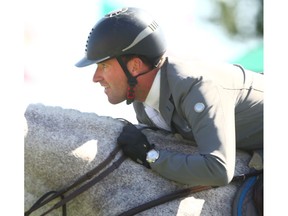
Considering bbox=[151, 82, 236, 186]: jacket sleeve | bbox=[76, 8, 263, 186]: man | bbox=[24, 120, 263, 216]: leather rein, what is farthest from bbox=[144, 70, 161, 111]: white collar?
bbox=[24, 120, 263, 216]: leather rein

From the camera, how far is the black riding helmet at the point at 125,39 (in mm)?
2326

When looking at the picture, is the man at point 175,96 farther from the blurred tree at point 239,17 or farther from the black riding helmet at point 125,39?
the blurred tree at point 239,17

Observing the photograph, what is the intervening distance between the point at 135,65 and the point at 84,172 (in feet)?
1.69

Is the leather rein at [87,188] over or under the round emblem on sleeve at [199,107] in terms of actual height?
under

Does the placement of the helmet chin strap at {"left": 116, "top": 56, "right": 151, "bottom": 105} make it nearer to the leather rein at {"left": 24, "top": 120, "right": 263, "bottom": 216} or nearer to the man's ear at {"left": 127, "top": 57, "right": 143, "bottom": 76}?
the man's ear at {"left": 127, "top": 57, "right": 143, "bottom": 76}

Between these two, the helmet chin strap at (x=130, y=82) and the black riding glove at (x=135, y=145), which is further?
the helmet chin strap at (x=130, y=82)

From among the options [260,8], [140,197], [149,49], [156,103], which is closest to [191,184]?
[140,197]

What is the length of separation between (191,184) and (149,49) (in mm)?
601

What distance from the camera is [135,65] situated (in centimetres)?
242

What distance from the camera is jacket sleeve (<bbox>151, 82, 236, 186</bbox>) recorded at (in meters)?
2.14

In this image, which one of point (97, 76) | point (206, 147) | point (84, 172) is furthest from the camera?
point (97, 76)

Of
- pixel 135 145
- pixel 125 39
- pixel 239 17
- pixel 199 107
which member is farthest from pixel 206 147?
pixel 239 17

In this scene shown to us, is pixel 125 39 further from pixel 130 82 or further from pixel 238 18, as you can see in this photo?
pixel 238 18

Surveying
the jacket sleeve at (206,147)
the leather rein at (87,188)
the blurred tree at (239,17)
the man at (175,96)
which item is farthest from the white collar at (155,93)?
the blurred tree at (239,17)
